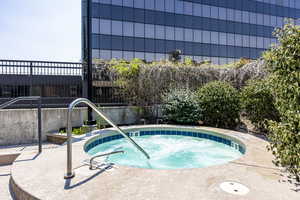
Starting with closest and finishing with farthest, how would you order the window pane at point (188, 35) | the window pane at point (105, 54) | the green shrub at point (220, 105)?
1. the green shrub at point (220, 105)
2. the window pane at point (105, 54)
3. the window pane at point (188, 35)

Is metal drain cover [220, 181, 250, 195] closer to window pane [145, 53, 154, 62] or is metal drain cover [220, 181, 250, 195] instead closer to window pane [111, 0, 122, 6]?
window pane [145, 53, 154, 62]

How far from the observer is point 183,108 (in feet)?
26.1

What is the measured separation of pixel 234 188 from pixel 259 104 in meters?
5.27

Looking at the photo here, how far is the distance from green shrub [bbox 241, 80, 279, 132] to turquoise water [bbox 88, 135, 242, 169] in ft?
6.92

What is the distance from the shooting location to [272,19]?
2506 cm

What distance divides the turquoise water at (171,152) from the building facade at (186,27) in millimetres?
13963

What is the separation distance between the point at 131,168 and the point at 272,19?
3122 centimetres

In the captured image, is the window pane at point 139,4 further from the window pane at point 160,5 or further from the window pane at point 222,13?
the window pane at point 222,13

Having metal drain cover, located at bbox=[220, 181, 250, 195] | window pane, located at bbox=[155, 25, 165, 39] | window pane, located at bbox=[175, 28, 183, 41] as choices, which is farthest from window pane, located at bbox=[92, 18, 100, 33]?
metal drain cover, located at bbox=[220, 181, 250, 195]

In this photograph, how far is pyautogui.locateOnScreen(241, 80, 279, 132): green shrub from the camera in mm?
6551

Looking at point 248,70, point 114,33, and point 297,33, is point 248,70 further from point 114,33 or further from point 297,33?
point 114,33

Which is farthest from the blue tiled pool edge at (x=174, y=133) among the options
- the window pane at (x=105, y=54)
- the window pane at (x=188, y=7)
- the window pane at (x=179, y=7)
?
the window pane at (x=188, y=7)

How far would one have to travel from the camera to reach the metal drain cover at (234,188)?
2454 millimetres

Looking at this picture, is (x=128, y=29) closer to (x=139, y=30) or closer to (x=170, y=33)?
(x=139, y=30)
